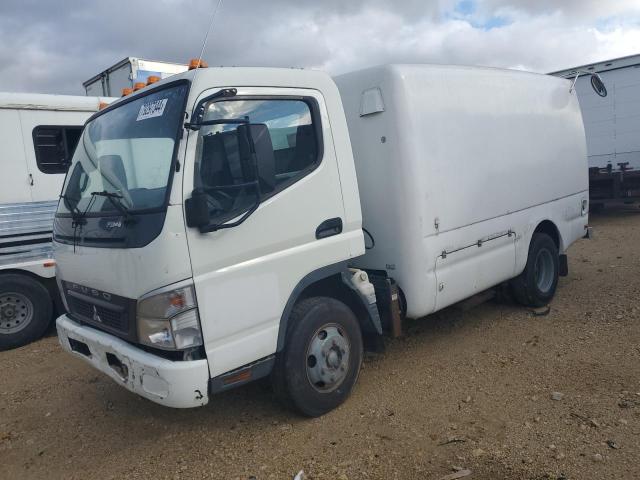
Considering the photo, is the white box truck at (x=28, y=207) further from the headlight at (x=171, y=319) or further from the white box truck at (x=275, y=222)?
the headlight at (x=171, y=319)

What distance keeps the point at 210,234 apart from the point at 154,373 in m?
0.86

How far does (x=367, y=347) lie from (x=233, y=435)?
1343mm

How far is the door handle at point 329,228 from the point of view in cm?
363

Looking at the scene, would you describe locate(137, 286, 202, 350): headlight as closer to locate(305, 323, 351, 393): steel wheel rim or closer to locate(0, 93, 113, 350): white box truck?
locate(305, 323, 351, 393): steel wheel rim

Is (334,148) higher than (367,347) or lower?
higher

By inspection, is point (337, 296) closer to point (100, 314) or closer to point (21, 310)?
point (100, 314)

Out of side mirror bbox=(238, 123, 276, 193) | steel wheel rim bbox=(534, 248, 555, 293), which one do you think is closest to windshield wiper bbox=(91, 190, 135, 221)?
side mirror bbox=(238, 123, 276, 193)

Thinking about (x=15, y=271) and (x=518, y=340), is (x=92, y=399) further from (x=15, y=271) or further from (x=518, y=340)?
(x=518, y=340)

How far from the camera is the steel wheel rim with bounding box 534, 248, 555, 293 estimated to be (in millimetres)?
6016

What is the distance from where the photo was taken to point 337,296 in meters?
4.01

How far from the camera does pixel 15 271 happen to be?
233 inches

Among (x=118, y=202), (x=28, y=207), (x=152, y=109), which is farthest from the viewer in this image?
(x=28, y=207)

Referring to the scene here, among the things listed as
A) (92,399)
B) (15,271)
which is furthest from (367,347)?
(15,271)

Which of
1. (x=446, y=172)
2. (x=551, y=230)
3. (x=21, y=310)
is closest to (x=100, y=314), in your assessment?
(x=446, y=172)
